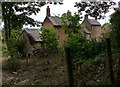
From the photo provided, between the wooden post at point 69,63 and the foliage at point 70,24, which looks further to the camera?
the foliage at point 70,24

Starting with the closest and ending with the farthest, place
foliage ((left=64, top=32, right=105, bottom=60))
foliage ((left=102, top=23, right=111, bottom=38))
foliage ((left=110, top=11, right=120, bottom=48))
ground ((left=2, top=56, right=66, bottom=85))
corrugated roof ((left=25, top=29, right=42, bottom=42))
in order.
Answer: ground ((left=2, top=56, right=66, bottom=85)) → foliage ((left=110, top=11, right=120, bottom=48)) → foliage ((left=102, top=23, right=111, bottom=38)) → foliage ((left=64, top=32, right=105, bottom=60)) → corrugated roof ((left=25, top=29, right=42, bottom=42))

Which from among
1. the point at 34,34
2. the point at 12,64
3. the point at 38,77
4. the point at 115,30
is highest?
the point at 34,34

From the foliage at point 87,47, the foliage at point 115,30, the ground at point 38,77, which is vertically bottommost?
the ground at point 38,77

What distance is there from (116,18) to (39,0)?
564 cm

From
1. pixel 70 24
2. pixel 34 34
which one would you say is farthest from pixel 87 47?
pixel 34 34

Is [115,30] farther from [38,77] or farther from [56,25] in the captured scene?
[56,25]

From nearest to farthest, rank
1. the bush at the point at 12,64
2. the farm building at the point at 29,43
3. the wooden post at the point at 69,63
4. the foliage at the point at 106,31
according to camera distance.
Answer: the wooden post at the point at 69,63 → the foliage at the point at 106,31 → the bush at the point at 12,64 → the farm building at the point at 29,43

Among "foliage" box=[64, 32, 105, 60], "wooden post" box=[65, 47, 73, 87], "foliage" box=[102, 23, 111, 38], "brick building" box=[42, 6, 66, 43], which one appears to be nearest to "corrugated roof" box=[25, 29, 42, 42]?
"brick building" box=[42, 6, 66, 43]

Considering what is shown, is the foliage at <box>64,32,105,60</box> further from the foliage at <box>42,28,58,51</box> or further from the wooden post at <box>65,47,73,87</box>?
the wooden post at <box>65,47,73,87</box>

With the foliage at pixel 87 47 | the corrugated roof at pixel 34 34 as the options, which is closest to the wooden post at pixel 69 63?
the foliage at pixel 87 47

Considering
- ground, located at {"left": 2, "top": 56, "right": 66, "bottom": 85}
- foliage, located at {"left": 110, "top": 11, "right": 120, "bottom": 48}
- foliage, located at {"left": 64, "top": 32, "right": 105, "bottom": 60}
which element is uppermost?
foliage, located at {"left": 110, "top": 11, "right": 120, "bottom": 48}

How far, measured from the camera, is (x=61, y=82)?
4305mm

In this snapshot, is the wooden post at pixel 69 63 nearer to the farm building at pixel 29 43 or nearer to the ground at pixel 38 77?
the ground at pixel 38 77

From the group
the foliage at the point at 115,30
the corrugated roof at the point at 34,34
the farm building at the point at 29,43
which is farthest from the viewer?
the corrugated roof at the point at 34,34
